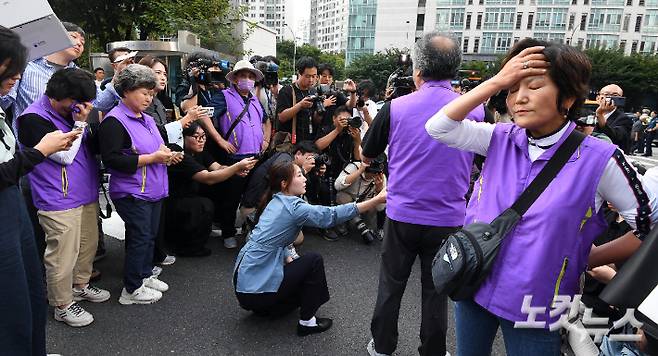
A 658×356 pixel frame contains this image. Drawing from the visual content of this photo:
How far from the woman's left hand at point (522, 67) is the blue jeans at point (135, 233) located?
2656 mm

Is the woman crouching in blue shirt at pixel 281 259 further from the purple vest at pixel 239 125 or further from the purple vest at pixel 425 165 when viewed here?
the purple vest at pixel 239 125

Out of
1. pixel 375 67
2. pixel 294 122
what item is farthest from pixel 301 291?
pixel 375 67

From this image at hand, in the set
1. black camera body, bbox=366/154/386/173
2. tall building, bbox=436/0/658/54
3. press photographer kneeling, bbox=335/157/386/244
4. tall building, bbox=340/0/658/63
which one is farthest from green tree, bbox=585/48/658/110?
black camera body, bbox=366/154/386/173

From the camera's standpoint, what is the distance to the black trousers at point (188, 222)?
4.06 metres

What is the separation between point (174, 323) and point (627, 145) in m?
5.15

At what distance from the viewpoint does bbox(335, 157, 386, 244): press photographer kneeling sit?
466cm

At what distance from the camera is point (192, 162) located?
13.0ft

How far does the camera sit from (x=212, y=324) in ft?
9.76

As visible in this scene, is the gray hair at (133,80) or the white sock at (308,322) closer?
the white sock at (308,322)

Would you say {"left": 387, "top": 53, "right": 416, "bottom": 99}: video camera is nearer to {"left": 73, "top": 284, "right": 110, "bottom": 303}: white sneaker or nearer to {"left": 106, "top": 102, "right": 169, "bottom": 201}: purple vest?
{"left": 106, "top": 102, "right": 169, "bottom": 201}: purple vest

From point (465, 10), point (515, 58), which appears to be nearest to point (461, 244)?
point (515, 58)

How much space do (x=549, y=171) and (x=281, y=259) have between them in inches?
76.4

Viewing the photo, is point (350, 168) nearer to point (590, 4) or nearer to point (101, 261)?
point (101, 261)

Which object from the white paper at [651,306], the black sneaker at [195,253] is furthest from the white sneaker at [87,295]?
the white paper at [651,306]
